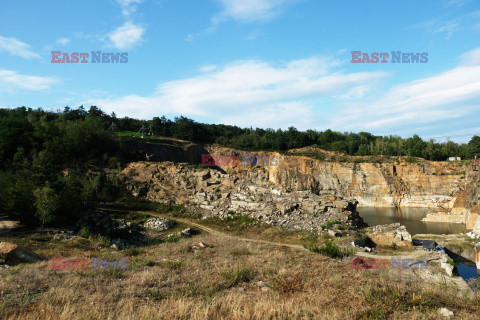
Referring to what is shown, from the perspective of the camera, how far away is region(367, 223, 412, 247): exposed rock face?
16094 millimetres

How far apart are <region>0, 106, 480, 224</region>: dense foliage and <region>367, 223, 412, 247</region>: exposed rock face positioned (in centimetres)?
1921

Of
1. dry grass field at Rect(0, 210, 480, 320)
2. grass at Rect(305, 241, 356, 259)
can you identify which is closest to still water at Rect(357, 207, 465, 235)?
grass at Rect(305, 241, 356, 259)

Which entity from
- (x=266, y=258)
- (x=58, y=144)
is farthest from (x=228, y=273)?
(x=58, y=144)

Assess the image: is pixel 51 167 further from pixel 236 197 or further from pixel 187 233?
pixel 236 197

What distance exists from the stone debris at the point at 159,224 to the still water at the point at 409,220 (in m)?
26.8

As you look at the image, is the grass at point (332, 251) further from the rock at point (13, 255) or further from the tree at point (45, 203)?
the tree at point (45, 203)

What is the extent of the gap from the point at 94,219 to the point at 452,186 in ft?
191

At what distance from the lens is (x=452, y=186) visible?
4816 centimetres

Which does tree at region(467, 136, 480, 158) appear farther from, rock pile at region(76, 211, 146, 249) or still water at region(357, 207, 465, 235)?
rock pile at region(76, 211, 146, 249)

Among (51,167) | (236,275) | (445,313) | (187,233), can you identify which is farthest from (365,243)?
(51,167)

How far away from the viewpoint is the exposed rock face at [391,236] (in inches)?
634

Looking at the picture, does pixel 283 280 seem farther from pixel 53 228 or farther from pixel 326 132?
pixel 326 132

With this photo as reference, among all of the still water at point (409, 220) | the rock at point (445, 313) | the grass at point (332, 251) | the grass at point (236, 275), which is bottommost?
the still water at point (409, 220)

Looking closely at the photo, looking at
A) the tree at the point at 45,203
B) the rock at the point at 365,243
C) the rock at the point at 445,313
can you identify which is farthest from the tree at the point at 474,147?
the tree at the point at 45,203
